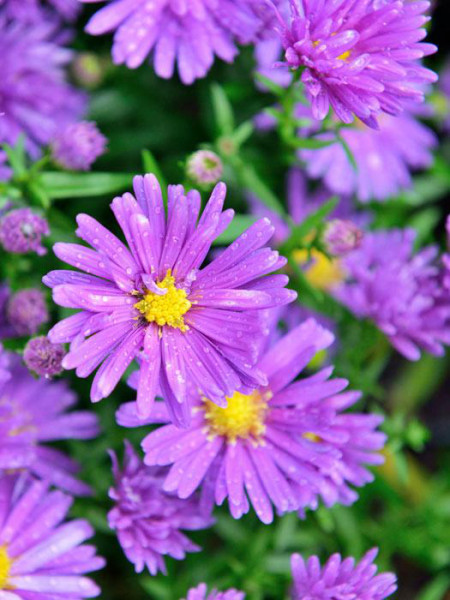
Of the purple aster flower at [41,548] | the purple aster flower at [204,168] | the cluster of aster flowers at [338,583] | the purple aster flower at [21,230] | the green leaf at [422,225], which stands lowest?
the purple aster flower at [41,548]

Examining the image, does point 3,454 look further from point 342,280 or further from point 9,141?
point 342,280

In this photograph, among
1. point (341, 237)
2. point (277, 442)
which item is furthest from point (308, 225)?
point (277, 442)

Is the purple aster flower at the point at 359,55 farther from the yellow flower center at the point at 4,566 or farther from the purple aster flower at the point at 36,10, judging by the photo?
the yellow flower center at the point at 4,566

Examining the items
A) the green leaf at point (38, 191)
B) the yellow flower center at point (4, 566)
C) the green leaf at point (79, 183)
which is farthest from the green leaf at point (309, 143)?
the yellow flower center at point (4, 566)

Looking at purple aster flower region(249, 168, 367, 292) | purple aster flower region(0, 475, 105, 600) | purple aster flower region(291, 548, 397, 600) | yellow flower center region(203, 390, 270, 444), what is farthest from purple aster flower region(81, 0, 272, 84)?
purple aster flower region(291, 548, 397, 600)

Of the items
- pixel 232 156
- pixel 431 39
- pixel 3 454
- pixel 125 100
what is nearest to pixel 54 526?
pixel 3 454

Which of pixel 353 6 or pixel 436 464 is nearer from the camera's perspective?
pixel 353 6
